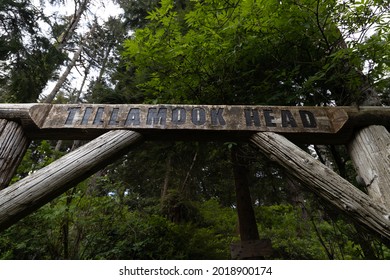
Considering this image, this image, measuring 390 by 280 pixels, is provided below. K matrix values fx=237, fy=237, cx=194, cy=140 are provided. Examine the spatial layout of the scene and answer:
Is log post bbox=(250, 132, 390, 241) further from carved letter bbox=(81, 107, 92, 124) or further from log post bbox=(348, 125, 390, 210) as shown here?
carved letter bbox=(81, 107, 92, 124)

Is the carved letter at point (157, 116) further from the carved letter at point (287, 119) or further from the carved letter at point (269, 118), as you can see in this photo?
the carved letter at point (287, 119)

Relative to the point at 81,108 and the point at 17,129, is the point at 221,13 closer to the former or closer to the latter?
the point at 81,108

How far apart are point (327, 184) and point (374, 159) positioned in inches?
25.6

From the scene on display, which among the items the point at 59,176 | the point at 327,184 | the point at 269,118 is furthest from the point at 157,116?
the point at 327,184

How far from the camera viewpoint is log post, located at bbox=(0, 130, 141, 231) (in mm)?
1696

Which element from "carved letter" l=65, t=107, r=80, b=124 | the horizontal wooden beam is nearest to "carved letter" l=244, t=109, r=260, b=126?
the horizontal wooden beam

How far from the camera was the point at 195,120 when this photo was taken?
2.44 meters

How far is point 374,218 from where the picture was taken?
1683mm

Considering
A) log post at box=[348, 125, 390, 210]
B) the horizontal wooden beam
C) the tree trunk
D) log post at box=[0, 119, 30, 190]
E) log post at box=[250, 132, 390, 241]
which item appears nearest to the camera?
log post at box=[250, 132, 390, 241]

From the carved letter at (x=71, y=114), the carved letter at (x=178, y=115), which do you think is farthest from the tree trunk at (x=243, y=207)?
the carved letter at (x=71, y=114)

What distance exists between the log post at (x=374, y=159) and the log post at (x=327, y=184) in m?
0.25

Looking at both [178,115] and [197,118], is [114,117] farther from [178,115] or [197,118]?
[197,118]

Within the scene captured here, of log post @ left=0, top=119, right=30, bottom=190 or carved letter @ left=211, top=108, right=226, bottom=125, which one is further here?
carved letter @ left=211, top=108, right=226, bottom=125

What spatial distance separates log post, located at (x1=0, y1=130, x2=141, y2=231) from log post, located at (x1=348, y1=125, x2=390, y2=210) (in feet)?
7.07
